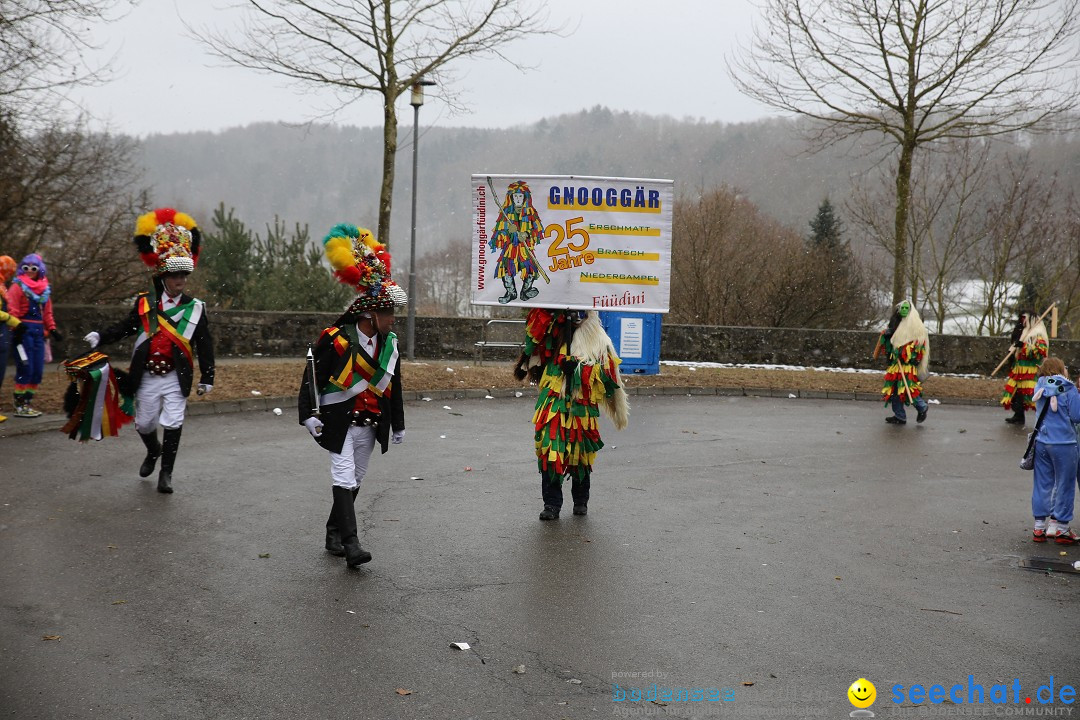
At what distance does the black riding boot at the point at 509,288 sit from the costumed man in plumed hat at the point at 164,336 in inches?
97.7

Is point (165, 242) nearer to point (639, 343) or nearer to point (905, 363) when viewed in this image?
point (905, 363)

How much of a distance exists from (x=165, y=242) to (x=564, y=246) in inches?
131

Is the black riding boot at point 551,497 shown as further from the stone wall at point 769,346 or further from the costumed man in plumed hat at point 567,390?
the stone wall at point 769,346

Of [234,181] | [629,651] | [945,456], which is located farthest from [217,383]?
[234,181]

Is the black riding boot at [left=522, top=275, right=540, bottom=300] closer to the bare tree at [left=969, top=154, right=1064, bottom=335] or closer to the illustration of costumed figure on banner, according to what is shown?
the illustration of costumed figure on banner

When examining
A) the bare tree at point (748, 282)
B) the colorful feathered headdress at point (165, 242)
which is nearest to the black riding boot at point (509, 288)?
the colorful feathered headdress at point (165, 242)

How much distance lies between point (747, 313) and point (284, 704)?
2619 centimetres

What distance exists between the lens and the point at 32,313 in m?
11.9

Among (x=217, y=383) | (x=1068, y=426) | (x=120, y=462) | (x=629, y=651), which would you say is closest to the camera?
(x=629, y=651)

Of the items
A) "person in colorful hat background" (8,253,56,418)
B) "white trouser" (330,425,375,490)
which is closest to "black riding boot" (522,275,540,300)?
"white trouser" (330,425,375,490)

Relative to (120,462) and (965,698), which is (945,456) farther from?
(120,462)

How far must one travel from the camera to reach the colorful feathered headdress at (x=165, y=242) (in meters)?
8.27

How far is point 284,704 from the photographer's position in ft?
13.7

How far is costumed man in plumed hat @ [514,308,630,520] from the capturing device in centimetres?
761
